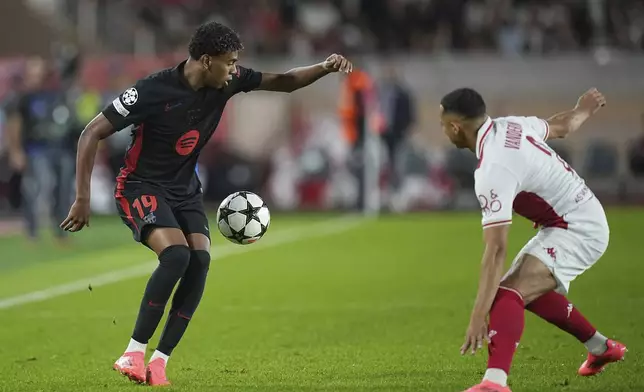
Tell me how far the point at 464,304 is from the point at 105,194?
1404 cm

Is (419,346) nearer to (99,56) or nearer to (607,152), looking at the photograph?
(607,152)

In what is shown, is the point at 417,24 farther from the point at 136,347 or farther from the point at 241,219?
the point at 136,347

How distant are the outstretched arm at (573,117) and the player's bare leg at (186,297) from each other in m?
2.21

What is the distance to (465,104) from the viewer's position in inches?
256

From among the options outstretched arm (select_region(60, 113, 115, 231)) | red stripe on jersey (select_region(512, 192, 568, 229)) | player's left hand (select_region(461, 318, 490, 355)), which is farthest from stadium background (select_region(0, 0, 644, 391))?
player's left hand (select_region(461, 318, 490, 355))

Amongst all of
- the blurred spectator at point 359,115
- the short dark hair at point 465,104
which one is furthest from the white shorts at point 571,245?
the blurred spectator at point 359,115

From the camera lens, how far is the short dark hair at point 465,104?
650 centimetres

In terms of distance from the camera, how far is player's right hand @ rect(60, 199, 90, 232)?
701 cm

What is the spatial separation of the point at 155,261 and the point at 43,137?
3.03 metres

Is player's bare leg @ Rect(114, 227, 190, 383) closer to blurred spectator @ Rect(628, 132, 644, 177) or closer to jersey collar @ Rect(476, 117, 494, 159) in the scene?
jersey collar @ Rect(476, 117, 494, 159)

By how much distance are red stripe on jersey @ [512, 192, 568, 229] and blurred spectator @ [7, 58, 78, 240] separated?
36.9 feet

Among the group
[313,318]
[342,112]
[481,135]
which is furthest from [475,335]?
[342,112]

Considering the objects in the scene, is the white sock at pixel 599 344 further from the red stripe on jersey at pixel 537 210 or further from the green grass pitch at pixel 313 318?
the red stripe on jersey at pixel 537 210

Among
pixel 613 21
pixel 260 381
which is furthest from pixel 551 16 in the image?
pixel 260 381
